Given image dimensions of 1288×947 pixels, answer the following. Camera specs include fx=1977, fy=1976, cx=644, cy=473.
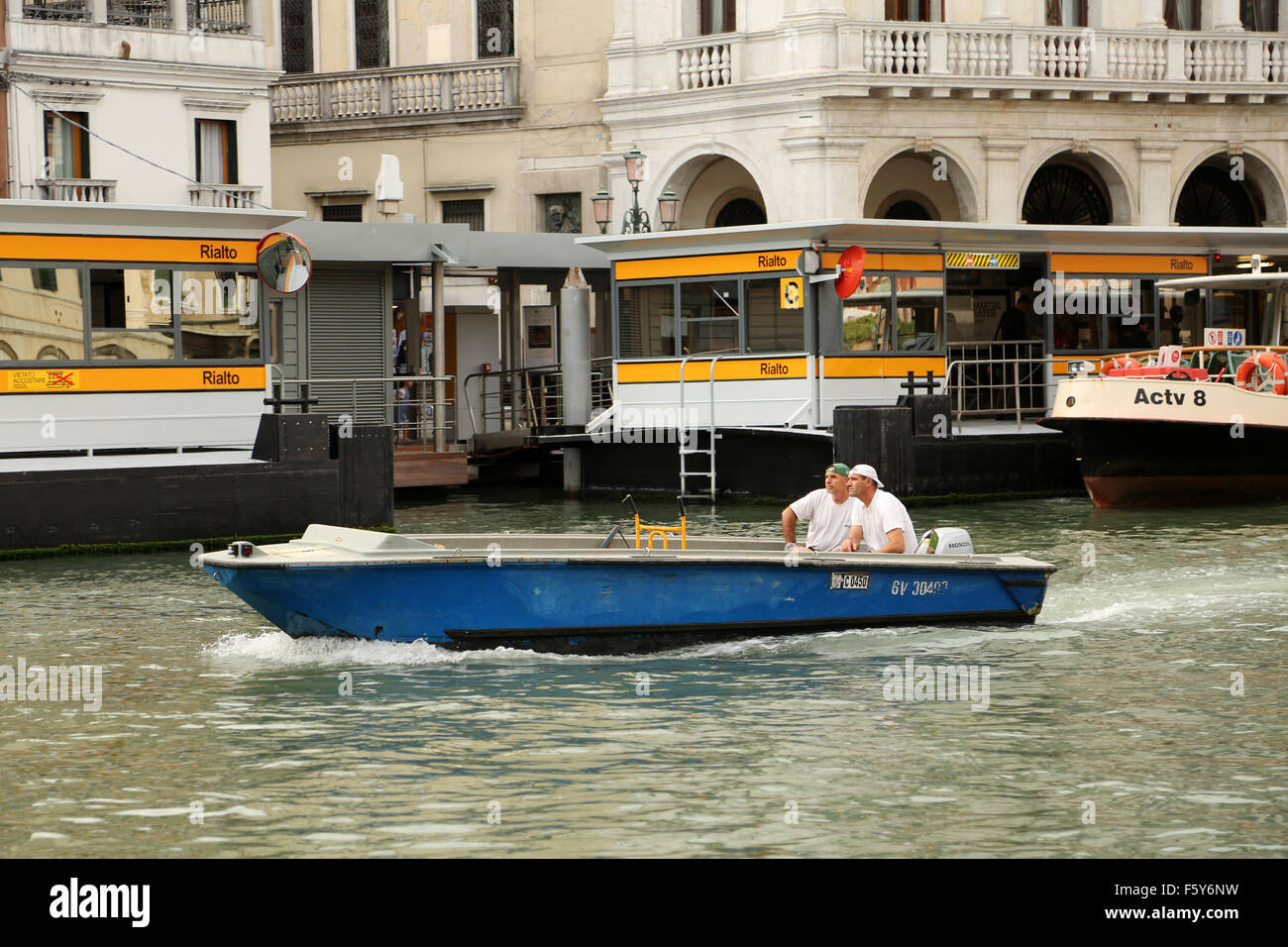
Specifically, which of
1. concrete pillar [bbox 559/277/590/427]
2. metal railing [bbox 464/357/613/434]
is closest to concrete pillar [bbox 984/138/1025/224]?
metal railing [bbox 464/357/613/434]

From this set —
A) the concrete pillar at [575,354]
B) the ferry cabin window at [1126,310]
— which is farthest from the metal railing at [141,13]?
the ferry cabin window at [1126,310]

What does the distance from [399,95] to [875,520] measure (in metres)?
29.3

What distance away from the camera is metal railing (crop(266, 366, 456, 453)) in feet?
88.8

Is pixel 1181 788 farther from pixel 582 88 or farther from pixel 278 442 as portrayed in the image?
pixel 582 88

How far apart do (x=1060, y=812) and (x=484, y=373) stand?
923 inches

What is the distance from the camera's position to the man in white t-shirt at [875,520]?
559 inches

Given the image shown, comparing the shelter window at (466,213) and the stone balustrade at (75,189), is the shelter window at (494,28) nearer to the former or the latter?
the shelter window at (466,213)

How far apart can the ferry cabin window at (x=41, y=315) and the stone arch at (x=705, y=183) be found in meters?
17.3

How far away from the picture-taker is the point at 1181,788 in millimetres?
10008

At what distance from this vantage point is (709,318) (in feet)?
92.4

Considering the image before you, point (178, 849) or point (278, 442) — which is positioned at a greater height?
point (278, 442)
